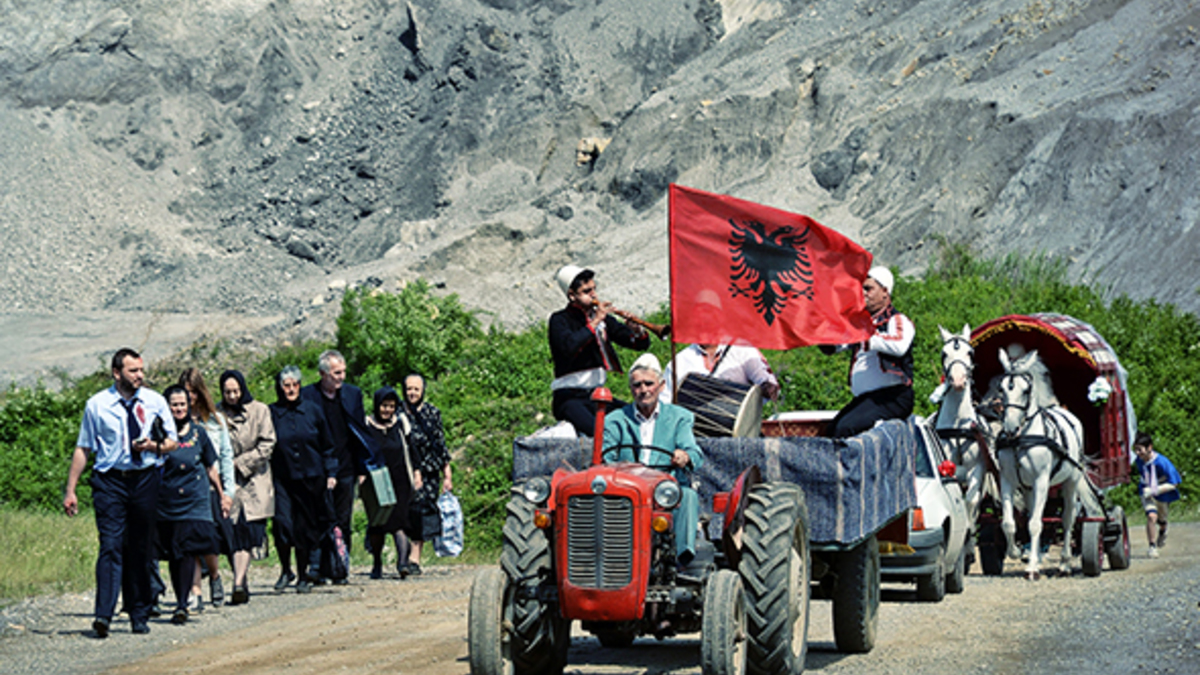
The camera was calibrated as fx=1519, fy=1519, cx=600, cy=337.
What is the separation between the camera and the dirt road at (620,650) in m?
9.50

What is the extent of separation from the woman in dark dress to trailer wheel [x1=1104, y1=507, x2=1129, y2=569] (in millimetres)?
7417

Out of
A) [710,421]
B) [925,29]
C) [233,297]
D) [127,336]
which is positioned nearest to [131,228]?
[233,297]

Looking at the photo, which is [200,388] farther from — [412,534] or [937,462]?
[937,462]

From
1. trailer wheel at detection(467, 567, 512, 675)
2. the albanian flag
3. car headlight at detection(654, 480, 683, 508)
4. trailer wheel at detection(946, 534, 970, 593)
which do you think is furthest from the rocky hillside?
trailer wheel at detection(467, 567, 512, 675)

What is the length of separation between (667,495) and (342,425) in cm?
744

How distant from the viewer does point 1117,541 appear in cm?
1650

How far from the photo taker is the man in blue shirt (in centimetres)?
1135

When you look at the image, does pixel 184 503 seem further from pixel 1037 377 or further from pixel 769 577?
pixel 1037 377

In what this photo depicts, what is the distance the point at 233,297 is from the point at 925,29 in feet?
97.5

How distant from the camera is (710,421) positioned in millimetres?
9664

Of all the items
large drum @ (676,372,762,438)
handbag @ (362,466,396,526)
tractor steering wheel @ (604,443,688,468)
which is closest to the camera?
tractor steering wheel @ (604,443,688,468)

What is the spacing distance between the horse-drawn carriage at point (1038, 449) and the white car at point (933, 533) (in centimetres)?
147

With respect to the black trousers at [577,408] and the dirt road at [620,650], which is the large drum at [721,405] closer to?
the black trousers at [577,408]

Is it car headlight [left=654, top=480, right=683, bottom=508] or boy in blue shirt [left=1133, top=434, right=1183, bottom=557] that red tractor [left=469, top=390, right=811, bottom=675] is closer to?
car headlight [left=654, top=480, right=683, bottom=508]
